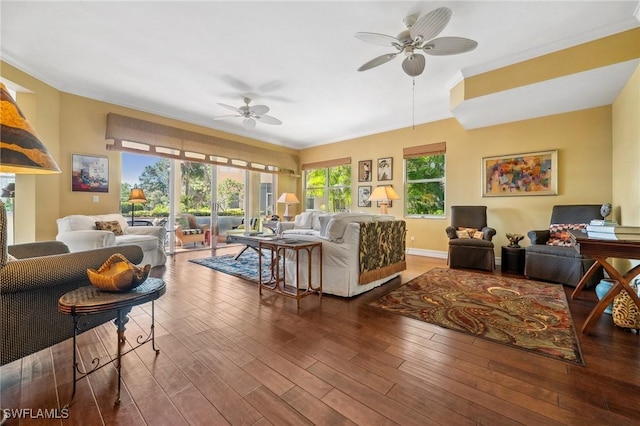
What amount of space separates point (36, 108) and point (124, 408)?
458 cm

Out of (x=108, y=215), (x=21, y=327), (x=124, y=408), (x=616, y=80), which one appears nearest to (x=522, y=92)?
(x=616, y=80)

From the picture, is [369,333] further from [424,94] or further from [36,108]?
[36,108]

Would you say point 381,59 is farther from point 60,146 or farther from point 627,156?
point 60,146

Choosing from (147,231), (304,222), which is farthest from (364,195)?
(147,231)

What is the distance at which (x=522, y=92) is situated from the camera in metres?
3.43

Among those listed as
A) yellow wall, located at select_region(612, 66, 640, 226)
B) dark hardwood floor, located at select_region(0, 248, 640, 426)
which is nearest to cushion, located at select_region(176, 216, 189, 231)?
dark hardwood floor, located at select_region(0, 248, 640, 426)

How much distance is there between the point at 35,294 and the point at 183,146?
182 inches

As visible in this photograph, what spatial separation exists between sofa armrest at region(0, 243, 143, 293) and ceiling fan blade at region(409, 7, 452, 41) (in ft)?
9.62

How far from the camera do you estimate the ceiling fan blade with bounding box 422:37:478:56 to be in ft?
7.64

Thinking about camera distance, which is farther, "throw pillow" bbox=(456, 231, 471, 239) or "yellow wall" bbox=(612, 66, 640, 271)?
"throw pillow" bbox=(456, 231, 471, 239)

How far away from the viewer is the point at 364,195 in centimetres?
646

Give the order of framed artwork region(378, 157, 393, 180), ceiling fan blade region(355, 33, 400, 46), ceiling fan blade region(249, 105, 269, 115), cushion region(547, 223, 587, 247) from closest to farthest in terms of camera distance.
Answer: ceiling fan blade region(355, 33, 400, 46) < cushion region(547, 223, 587, 247) < ceiling fan blade region(249, 105, 269, 115) < framed artwork region(378, 157, 393, 180)

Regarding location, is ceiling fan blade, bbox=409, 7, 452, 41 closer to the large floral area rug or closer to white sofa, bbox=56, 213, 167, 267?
the large floral area rug

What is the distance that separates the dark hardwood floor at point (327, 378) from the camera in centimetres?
124
